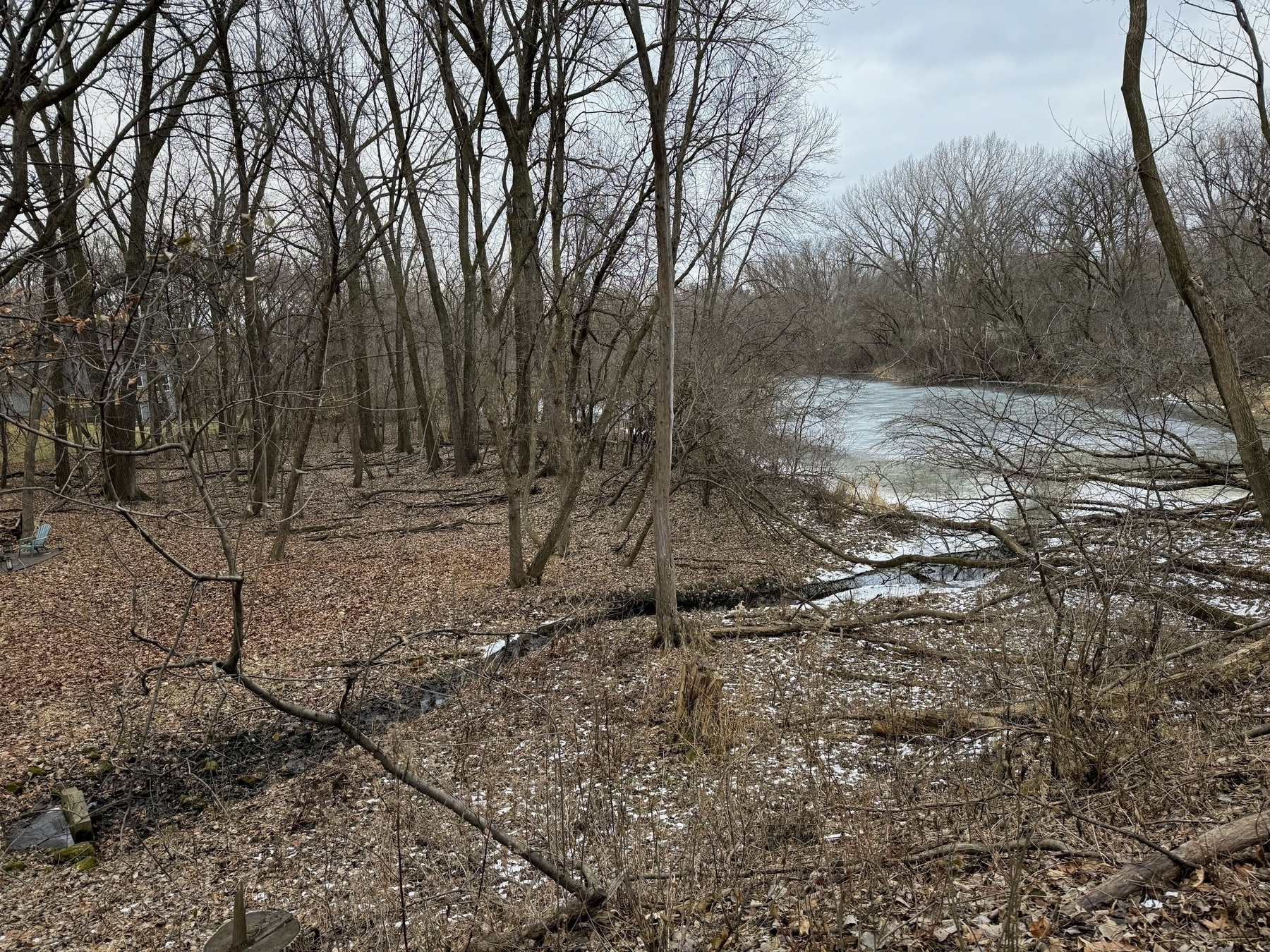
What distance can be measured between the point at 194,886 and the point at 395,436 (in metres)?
25.8

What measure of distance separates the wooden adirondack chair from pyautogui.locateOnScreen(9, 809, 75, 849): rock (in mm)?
7261

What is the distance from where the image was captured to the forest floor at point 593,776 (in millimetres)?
3291

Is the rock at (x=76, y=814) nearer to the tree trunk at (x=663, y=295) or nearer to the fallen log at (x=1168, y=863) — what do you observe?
the tree trunk at (x=663, y=295)

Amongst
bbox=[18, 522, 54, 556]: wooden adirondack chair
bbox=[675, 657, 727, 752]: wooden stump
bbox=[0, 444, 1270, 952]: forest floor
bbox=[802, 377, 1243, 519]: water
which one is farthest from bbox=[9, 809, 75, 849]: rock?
bbox=[18, 522, 54, 556]: wooden adirondack chair

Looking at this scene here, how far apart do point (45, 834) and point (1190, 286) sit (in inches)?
358

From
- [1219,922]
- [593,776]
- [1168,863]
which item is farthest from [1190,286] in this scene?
[593,776]

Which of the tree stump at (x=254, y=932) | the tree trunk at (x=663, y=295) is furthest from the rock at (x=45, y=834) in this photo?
the tree trunk at (x=663, y=295)

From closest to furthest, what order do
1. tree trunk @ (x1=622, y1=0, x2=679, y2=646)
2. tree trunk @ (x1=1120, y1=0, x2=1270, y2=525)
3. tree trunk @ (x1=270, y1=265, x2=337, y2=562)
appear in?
tree trunk @ (x1=1120, y1=0, x2=1270, y2=525)
tree trunk @ (x1=622, y1=0, x2=679, y2=646)
tree trunk @ (x1=270, y1=265, x2=337, y2=562)

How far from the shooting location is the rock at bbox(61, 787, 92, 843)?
502cm

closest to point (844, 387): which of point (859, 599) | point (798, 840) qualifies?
point (859, 599)

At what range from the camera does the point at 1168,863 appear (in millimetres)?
2979

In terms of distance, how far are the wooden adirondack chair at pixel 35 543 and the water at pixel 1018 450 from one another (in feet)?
38.1

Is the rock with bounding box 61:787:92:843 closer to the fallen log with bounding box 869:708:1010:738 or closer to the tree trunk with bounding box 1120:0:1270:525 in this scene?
the fallen log with bounding box 869:708:1010:738

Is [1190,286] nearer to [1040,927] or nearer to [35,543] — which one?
[1040,927]
